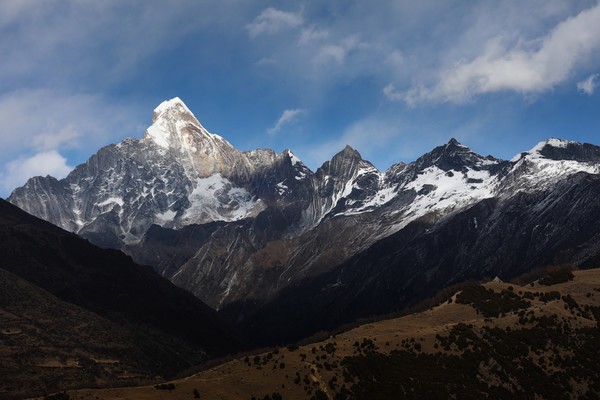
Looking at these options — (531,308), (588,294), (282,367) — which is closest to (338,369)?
(282,367)

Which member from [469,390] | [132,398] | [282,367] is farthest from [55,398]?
[469,390]

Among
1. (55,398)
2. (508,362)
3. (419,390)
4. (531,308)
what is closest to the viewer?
(55,398)

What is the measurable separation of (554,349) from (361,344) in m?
47.2

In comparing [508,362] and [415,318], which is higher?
[415,318]

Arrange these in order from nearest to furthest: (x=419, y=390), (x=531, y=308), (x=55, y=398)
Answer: (x=55, y=398)
(x=419, y=390)
(x=531, y=308)

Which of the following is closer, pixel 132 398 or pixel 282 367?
pixel 132 398

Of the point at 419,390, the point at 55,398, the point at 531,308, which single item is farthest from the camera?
the point at 531,308

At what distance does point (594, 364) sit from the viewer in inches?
6097

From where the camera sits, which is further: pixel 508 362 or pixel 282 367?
pixel 508 362

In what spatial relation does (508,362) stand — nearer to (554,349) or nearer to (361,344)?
(554,349)

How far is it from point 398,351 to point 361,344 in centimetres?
887

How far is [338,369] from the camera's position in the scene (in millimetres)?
142500

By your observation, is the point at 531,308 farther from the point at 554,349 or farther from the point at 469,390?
the point at 469,390

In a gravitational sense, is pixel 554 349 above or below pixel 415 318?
below
